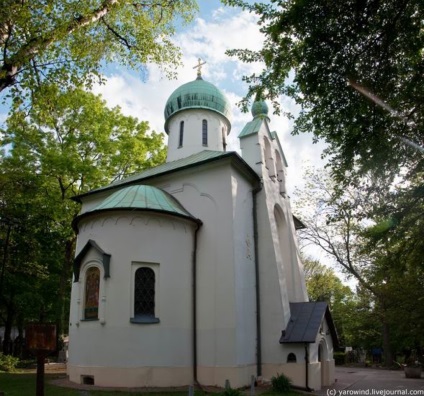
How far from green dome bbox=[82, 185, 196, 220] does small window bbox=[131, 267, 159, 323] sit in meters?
1.97

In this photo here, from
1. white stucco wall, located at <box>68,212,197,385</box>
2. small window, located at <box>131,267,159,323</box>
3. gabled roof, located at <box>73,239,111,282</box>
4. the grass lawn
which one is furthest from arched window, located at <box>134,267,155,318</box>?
Result: the grass lawn

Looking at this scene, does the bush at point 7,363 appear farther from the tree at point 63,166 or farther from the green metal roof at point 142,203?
the green metal roof at point 142,203

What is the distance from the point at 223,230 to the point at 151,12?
698 centimetres

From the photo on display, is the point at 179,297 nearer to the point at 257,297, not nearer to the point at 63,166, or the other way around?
the point at 257,297

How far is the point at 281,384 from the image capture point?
1195 centimetres

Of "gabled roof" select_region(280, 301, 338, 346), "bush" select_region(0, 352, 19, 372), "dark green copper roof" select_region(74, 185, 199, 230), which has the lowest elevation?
"bush" select_region(0, 352, 19, 372)

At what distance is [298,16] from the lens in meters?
6.66

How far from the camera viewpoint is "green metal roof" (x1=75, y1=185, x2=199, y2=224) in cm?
1283

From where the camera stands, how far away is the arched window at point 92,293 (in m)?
12.2

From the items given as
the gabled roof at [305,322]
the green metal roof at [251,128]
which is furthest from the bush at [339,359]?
the green metal roof at [251,128]

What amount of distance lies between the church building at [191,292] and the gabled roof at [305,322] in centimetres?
4

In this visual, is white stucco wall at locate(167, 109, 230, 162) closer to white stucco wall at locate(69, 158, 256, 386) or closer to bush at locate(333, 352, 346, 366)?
white stucco wall at locate(69, 158, 256, 386)

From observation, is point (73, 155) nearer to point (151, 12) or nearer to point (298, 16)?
point (151, 12)

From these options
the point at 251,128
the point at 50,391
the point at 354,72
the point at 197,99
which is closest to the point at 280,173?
the point at 251,128
